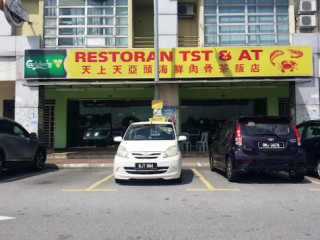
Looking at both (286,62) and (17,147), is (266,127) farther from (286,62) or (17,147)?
(17,147)

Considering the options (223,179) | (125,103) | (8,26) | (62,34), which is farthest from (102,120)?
(223,179)

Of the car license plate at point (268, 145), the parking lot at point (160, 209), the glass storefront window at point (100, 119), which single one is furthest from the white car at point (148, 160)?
the glass storefront window at point (100, 119)

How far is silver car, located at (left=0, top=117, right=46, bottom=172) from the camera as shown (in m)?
8.10

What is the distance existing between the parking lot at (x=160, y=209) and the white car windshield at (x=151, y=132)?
3.88 feet

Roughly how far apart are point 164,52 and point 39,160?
6.71 meters

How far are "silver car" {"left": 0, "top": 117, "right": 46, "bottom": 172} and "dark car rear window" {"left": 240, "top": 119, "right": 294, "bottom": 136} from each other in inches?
258

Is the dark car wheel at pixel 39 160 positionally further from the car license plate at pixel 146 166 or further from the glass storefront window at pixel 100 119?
the glass storefront window at pixel 100 119

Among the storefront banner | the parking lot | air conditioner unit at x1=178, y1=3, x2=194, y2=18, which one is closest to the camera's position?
the parking lot

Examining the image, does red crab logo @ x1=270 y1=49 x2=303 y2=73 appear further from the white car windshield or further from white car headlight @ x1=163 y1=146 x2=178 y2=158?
white car headlight @ x1=163 y1=146 x2=178 y2=158

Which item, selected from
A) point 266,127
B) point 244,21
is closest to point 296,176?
point 266,127

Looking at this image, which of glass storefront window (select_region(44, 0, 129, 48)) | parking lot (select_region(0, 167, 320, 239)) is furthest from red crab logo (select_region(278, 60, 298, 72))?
glass storefront window (select_region(44, 0, 129, 48))

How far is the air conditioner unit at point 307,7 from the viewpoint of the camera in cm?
1382

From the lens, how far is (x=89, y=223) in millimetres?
4078

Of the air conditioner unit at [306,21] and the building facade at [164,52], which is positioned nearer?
the building facade at [164,52]
